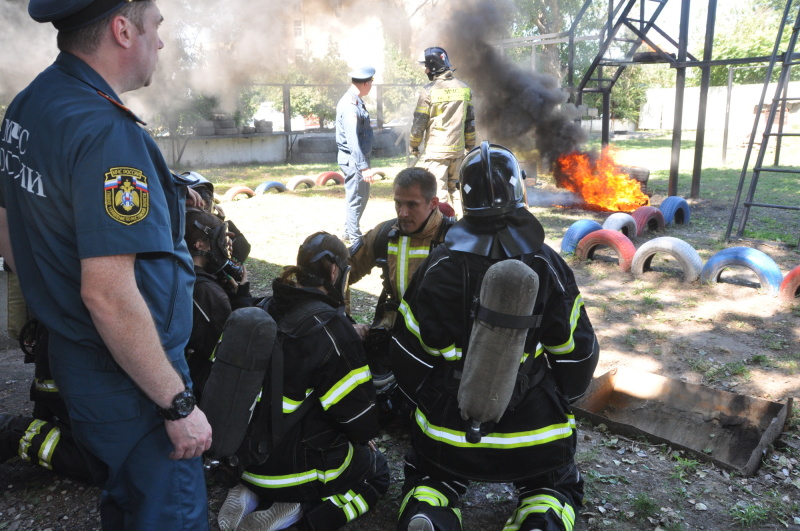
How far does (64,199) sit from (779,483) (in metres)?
3.35

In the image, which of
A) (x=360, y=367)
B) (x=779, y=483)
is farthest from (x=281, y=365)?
(x=779, y=483)

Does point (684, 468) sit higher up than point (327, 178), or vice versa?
point (327, 178)

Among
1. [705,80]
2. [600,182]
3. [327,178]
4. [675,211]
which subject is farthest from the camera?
[327,178]

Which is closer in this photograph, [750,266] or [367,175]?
[750,266]

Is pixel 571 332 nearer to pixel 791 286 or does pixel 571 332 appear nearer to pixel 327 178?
pixel 791 286

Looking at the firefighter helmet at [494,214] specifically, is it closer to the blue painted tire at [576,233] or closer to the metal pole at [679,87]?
the blue painted tire at [576,233]

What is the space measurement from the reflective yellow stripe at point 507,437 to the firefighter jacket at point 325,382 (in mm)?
329

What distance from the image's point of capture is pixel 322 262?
2729 millimetres

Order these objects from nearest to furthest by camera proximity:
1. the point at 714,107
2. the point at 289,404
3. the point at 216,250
A: the point at 289,404
the point at 216,250
the point at 714,107

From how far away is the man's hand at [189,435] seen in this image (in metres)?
1.66

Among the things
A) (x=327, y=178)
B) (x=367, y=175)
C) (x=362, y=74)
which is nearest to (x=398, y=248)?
(x=367, y=175)

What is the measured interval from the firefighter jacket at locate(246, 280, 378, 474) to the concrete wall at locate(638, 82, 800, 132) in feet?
81.1

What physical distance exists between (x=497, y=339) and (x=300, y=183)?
38.5 feet

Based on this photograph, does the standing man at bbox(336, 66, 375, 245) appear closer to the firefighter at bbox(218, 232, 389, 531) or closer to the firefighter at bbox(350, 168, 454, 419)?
the firefighter at bbox(350, 168, 454, 419)
